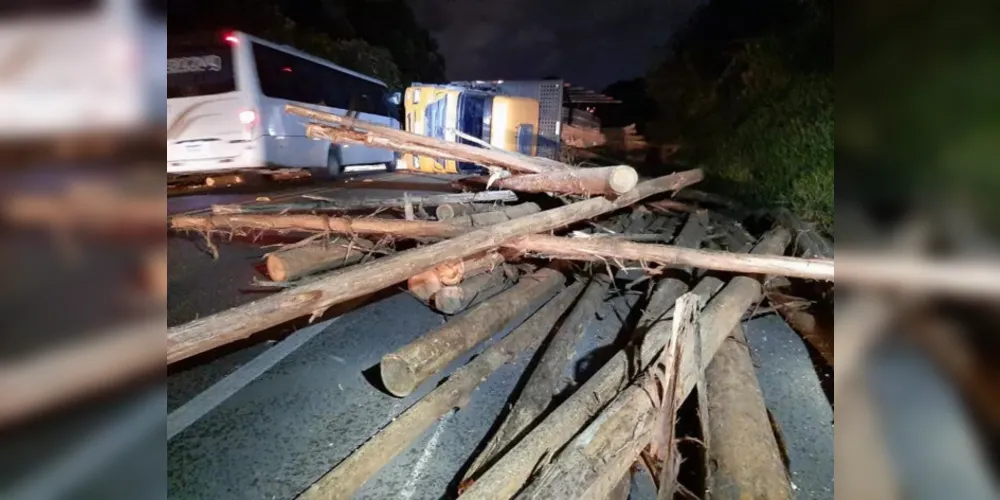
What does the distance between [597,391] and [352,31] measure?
68.2 feet

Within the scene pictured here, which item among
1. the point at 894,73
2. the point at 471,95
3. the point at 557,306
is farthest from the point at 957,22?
the point at 471,95

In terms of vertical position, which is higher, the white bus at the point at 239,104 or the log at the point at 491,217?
the white bus at the point at 239,104

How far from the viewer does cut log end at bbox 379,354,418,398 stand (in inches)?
115

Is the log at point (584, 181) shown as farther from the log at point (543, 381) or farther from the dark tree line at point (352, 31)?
the dark tree line at point (352, 31)

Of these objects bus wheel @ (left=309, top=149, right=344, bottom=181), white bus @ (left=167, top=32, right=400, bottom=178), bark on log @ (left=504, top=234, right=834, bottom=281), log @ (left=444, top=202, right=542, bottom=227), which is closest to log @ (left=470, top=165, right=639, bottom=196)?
log @ (left=444, top=202, right=542, bottom=227)

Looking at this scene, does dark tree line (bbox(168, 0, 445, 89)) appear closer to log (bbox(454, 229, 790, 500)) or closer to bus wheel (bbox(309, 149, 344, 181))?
bus wheel (bbox(309, 149, 344, 181))

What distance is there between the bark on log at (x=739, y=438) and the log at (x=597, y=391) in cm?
17

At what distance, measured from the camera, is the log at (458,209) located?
17.1ft

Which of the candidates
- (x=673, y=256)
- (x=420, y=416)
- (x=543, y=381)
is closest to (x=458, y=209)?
(x=673, y=256)

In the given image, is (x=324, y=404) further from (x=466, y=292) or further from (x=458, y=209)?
(x=458, y=209)

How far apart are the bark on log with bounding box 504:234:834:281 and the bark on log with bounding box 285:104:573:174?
133 cm

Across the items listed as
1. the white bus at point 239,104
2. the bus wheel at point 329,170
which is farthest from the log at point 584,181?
the bus wheel at point 329,170

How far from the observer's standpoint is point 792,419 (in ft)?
10.7

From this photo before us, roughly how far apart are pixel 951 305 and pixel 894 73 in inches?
18.6
